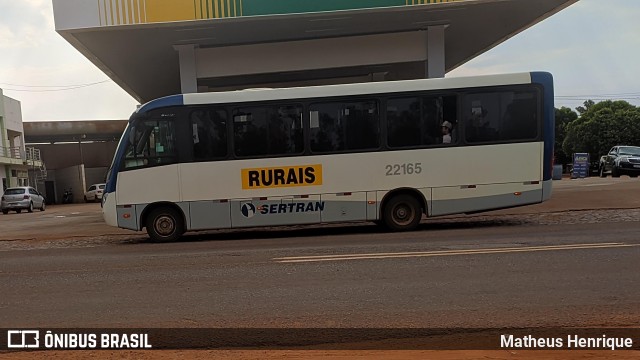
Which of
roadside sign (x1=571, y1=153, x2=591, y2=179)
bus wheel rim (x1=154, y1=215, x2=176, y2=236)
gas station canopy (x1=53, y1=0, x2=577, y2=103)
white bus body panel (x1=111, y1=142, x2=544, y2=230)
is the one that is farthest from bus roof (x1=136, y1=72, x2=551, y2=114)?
roadside sign (x1=571, y1=153, x2=591, y2=179)

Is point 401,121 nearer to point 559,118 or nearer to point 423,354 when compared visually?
point 423,354

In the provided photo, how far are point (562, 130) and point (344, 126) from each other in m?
64.9

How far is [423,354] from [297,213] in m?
7.42

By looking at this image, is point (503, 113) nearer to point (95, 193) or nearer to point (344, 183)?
point (344, 183)

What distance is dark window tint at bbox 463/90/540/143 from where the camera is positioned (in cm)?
1145

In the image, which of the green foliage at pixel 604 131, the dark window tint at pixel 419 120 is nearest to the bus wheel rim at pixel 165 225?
the dark window tint at pixel 419 120

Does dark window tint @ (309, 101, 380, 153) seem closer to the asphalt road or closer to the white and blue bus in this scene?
the white and blue bus

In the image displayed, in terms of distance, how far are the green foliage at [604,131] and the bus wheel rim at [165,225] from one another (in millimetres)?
53627

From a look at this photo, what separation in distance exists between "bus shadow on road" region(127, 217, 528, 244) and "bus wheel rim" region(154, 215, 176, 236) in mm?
521

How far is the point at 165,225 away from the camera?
462 inches

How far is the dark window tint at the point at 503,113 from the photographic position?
11445 mm

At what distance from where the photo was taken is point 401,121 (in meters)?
11.5

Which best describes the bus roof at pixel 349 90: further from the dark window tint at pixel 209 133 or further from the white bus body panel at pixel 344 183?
the white bus body panel at pixel 344 183

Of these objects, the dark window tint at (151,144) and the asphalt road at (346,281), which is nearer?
the asphalt road at (346,281)
